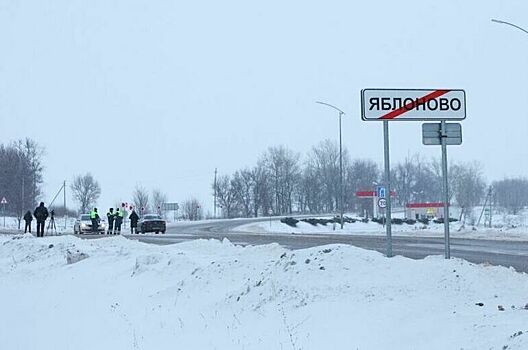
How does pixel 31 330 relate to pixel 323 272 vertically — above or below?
below

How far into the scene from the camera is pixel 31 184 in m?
92.6

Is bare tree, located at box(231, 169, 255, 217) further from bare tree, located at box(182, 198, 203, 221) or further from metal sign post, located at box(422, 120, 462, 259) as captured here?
metal sign post, located at box(422, 120, 462, 259)

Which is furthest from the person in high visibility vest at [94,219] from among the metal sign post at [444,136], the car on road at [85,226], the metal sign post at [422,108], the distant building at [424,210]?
the distant building at [424,210]

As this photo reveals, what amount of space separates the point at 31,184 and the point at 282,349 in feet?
291

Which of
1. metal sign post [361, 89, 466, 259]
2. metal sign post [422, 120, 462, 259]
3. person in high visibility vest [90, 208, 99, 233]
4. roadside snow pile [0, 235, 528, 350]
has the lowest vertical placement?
roadside snow pile [0, 235, 528, 350]

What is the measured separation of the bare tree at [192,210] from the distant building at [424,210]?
32004mm

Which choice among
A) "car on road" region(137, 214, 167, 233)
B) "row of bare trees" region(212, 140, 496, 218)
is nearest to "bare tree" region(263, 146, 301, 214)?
"row of bare trees" region(212, 140, 496, 218)

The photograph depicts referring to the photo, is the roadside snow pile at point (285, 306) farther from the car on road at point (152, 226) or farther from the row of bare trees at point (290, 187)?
the row of bare trees at point (290, 187)

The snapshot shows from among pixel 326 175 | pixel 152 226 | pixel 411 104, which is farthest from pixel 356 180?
pixel 411 104

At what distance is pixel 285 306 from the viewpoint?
984cm

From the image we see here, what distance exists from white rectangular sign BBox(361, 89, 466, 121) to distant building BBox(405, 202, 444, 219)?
68.3 meters

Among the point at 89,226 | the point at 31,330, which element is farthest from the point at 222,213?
the point at 31,330

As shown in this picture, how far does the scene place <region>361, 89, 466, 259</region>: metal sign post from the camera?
11.7 metres

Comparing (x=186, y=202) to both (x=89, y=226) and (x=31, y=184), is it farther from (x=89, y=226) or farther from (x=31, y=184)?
(x=89, y=226)
